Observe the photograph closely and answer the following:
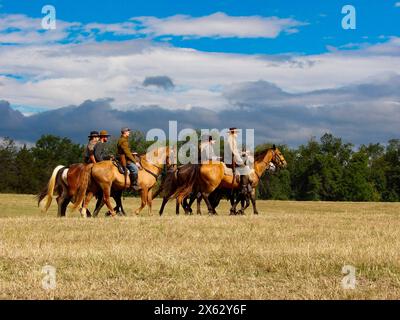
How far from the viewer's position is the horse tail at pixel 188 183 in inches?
955

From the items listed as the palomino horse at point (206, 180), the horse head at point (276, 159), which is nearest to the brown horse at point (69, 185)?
the palomino horse at point (206, 180)

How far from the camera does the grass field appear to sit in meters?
8.37

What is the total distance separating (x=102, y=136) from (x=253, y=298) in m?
15.2

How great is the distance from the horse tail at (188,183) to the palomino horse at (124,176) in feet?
3.53

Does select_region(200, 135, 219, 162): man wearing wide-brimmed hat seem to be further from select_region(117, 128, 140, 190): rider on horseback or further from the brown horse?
the brown horse

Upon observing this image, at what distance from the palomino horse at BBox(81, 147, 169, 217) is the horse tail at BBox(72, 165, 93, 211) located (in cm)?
13

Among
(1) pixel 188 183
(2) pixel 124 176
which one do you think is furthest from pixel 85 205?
(1) pixel 188 183

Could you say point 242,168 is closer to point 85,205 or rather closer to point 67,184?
point 85,205

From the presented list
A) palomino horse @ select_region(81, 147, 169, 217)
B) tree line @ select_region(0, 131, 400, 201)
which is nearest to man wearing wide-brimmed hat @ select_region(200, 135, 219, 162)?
palomino horse @ select_region(81, 147, 169, 217)

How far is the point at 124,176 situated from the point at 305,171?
284ft

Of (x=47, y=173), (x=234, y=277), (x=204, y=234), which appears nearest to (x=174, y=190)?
(x=204, y=234)

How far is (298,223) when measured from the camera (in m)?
18.0

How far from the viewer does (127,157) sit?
22.3 meters
